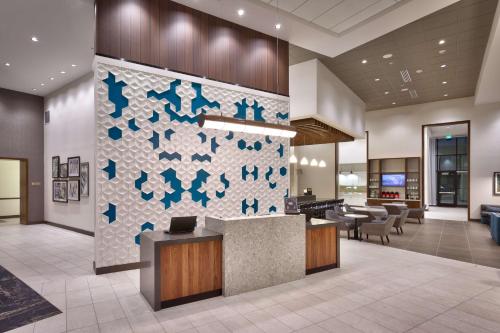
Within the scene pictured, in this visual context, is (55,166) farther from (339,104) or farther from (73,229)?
(339,104)

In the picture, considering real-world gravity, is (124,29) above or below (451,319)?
above

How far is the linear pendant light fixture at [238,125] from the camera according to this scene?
450 centimetres

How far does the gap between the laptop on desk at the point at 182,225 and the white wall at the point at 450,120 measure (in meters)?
13.6

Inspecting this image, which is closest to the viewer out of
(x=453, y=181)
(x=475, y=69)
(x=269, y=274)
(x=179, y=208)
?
(x=269, y=274)

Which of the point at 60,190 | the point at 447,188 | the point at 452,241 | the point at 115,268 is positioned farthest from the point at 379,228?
the point at 447,188

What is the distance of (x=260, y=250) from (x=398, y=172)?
1300cm

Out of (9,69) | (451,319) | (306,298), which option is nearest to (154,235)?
(306,298)

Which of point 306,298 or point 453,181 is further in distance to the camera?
point 453,181

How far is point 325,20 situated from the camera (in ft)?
23.1

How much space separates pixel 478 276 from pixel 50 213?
1340 cm

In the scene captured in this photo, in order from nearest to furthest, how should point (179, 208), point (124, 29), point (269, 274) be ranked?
point (269, 274), point (124, 29), point (179, 208)

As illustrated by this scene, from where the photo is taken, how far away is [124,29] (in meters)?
5.74

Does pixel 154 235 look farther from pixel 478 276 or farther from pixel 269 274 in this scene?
pixel 478 276

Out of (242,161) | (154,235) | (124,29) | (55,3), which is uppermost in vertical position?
(55,3)
